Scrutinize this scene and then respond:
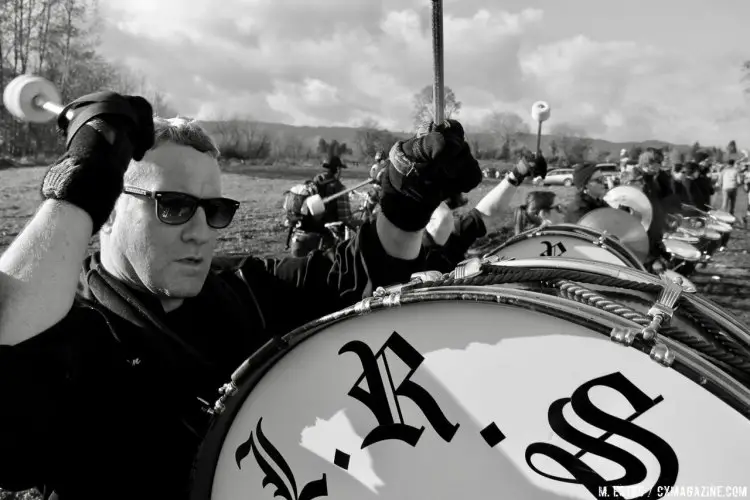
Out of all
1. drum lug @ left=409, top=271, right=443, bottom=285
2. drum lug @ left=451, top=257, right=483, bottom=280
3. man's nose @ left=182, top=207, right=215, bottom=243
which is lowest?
drum lug @ left=409, top=271, right=443, bottom=285

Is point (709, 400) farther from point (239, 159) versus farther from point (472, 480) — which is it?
point (239, 159)

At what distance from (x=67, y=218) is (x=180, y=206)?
0.66m

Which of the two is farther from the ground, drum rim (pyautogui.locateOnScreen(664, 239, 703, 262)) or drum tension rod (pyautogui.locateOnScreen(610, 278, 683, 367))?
drum tension rod (pyautogui.locateOnScreen(610, 278, 683, 367))

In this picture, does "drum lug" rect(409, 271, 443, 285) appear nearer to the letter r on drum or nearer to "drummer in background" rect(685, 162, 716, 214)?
the letter r on drum

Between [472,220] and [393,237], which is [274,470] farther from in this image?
[472,220]

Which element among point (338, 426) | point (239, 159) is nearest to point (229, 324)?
point (338, 426)

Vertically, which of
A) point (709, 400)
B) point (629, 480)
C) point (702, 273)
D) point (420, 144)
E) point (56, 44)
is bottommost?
point (702, 273)

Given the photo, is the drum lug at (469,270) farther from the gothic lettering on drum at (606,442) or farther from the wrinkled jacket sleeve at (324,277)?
the wrinkled jacket sleeve at (324,277)

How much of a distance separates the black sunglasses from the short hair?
0.20 feet

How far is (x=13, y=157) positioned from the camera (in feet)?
59.7

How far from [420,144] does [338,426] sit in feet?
3.27

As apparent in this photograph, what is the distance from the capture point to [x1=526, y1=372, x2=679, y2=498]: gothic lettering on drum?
97cm

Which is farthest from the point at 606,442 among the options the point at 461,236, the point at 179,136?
the point at 461,236

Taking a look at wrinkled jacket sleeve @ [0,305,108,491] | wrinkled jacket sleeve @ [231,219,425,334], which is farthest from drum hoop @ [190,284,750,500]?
wrinkled jacket sleeve @ [231,219,425,334]
